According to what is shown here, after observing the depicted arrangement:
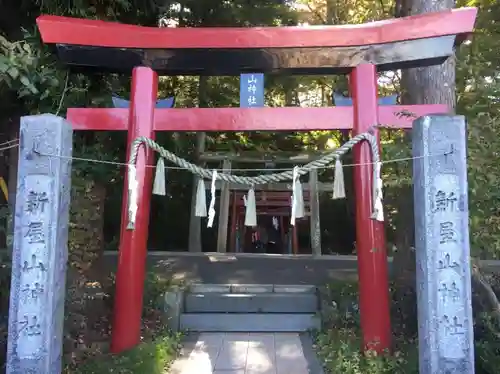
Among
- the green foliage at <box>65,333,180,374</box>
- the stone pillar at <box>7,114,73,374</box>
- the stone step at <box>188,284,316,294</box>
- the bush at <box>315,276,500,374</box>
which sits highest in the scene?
the stone pillar at <box>7,114,73,374</box>

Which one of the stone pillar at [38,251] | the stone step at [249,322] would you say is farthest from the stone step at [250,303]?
the stone pillar at [38,251]

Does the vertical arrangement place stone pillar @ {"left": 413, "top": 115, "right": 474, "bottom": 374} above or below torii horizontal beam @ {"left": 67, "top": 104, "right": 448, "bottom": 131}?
below

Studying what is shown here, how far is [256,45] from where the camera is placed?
6.16m

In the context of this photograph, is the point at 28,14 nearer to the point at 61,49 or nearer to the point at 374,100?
the point at 61,49

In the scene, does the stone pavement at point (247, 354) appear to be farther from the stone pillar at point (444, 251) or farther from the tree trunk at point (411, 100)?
the stone pillar at point (444, 251)

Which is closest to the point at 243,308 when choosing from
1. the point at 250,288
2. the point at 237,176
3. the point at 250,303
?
the point at 250,303

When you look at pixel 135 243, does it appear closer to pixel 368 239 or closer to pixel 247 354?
pixel 247 354

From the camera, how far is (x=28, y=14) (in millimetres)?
7449

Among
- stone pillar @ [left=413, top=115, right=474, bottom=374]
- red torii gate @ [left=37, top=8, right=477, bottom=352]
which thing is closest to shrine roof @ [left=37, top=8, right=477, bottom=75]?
red torii gate @ [left=37, top=8, right=477, bottom=352]

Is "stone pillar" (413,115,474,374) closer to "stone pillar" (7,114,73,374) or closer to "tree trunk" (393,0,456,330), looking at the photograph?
"tree trunk" (393,0,456,330)

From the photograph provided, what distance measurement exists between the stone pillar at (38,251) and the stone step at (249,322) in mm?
3147

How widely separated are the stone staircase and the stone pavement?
0.21m

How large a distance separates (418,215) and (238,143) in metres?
11.2

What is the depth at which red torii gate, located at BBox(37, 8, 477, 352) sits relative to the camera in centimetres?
591
